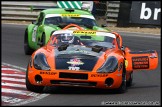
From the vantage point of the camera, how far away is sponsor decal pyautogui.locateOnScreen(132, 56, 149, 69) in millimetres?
11508

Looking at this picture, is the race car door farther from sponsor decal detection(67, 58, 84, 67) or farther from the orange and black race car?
sponsor decal detection(67, 58, 84, 67)

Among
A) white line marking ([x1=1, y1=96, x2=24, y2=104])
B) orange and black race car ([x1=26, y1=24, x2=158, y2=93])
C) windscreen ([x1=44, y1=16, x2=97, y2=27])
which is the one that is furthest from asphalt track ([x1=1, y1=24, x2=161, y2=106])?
windscreen ([x1=44, y1=16, x2=97, y2=27])

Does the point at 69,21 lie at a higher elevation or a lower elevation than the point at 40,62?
higher

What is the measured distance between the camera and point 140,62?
1152 cm

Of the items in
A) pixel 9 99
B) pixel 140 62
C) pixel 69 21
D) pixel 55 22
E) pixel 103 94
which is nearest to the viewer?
pixel 9 99

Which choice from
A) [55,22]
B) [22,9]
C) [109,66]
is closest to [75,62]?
[109,66]

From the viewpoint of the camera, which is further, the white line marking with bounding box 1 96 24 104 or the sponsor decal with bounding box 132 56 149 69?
the sponsor decal with bounding box 132 56 149 69

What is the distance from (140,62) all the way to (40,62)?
2.10 meters

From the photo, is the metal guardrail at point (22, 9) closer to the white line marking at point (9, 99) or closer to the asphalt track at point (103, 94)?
the asphalt track at point (103, 94)

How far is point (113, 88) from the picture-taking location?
406 inches

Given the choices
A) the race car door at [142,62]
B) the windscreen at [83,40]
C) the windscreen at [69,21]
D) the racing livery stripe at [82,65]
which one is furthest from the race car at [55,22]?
the racing livery stripe at [82,65]

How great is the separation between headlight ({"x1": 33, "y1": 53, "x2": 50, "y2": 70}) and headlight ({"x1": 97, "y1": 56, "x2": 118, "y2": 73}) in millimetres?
884

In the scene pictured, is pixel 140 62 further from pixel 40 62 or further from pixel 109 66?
pixel 40 62

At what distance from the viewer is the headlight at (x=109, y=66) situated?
1021 centimetres
